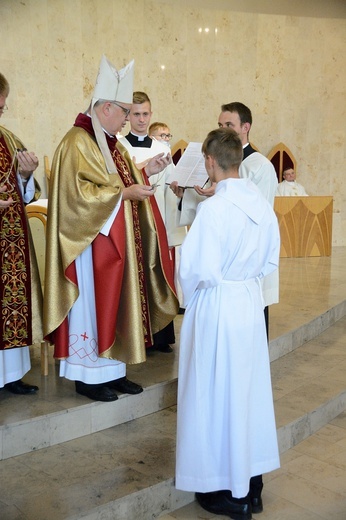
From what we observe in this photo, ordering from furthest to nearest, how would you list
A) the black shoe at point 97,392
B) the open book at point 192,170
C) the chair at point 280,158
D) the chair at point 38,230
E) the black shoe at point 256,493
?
the chair at point 280,158 → the chair at point 38,230 → the open book at point 192,170 → the black shoe at point 97,392 → the black shoe at point 256,493

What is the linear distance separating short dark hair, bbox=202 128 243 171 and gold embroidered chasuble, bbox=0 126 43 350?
1220 mm

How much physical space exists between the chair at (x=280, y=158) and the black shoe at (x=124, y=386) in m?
7.57

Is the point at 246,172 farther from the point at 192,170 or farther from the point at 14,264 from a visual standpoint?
the point at 14,264

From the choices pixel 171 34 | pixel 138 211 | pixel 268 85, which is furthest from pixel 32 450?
pixel 268 85

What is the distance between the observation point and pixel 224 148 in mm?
2564

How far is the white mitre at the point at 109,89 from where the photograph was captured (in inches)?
127

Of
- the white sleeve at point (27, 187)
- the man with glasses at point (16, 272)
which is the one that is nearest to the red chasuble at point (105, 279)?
the man with glasses at point (16, 272)

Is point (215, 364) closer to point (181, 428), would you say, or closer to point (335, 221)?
point (181, 428)

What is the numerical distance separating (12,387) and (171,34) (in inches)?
285

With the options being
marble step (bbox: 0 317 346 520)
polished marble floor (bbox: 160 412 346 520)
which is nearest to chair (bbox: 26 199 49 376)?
marble step (bbox: 0 317 346 520)

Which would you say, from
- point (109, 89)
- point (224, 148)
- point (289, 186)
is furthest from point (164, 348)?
point (289, 186)

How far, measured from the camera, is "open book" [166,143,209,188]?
3578 mm

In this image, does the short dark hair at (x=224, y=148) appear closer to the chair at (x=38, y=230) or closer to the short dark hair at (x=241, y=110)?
→ the short dark hair at (x=241, y=110)

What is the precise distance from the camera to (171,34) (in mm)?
9281
